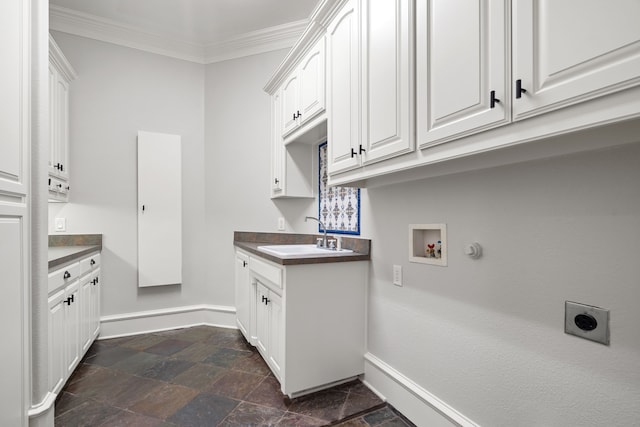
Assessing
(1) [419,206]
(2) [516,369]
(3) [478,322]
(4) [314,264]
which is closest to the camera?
(2) [516,369]

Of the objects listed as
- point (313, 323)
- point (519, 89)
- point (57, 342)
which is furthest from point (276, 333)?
point (519, 89)

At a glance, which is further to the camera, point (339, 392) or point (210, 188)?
point (210, 188)

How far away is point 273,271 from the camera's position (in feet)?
6.35

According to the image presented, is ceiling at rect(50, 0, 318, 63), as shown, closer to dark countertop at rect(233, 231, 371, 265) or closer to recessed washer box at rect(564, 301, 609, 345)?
dark countertop at rect(233, 231, 371, 265)

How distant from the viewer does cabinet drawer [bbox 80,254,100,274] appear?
228 cm

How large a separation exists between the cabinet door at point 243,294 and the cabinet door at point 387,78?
1.64m

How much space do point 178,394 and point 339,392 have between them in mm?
1046

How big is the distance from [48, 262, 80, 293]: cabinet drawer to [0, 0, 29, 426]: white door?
626mm

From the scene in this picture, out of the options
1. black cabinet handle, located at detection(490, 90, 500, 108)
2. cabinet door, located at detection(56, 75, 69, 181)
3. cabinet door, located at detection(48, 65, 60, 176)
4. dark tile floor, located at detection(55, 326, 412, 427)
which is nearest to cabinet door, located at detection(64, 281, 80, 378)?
dark tile floor, located at detection(55, 326, 412, 427)

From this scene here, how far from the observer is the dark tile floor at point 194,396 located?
1.67 metres

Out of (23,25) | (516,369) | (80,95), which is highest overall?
(80,95)

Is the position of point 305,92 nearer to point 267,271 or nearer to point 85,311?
point 267,271

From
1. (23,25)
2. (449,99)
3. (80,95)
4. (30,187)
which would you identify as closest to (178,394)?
(30,187)

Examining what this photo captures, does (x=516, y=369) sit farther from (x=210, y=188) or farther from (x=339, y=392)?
(x=210, y=188)
